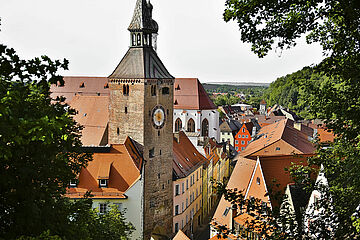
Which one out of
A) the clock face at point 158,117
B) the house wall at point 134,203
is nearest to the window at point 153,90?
the clock face at point 158,117

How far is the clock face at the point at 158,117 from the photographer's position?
91.5ft

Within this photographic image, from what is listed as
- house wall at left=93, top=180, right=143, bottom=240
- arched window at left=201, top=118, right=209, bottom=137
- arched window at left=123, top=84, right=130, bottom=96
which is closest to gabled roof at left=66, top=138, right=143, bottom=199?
house wall at left=93, top=180, right=143, bottom=240

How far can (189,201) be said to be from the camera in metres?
33.9

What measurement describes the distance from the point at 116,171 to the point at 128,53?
8.06 meters

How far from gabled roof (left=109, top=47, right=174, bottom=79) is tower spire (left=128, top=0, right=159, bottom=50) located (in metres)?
0.46

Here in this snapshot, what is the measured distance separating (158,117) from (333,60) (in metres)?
20.6

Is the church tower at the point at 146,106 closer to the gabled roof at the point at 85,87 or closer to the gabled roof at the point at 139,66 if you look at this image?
the gabled roof at the point at 139,66

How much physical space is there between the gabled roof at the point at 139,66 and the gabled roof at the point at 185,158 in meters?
7.72

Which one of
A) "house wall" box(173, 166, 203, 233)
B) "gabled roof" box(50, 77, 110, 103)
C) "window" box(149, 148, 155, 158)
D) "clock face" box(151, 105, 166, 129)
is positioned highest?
"gabled roof" box(50, 77, 110, 103)

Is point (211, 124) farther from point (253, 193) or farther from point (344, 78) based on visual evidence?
point (344, 78)

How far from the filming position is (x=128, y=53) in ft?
92.2

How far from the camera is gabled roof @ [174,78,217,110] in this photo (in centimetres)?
5291

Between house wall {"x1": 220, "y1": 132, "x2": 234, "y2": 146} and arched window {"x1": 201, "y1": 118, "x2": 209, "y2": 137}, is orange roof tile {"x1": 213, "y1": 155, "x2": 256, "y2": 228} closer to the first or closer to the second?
arched window {"x1": 201, "y1": 118, "x2": 209, "y2": 137}

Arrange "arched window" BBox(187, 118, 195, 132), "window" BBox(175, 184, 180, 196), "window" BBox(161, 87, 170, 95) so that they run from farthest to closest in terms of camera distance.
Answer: "arched window" BBox(187, 118, 195, 132)
"window" BBox(175, 184, 180, 196)
"window" BBox(161, 87, 170, 95)
